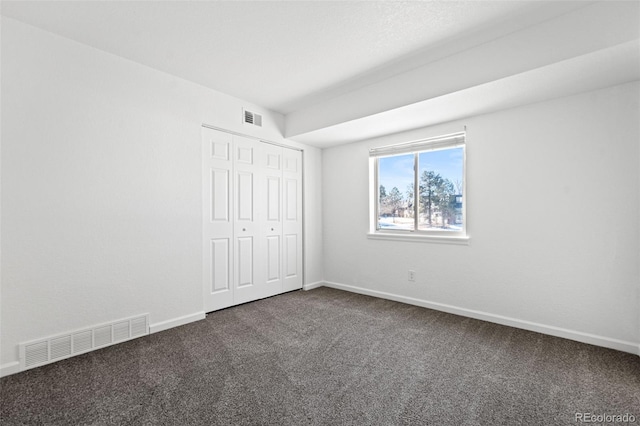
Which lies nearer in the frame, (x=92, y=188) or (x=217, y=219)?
(x=92, y=188)

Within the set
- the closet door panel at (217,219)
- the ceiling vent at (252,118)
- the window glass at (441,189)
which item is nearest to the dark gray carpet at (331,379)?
the closet door panel at (217,219)

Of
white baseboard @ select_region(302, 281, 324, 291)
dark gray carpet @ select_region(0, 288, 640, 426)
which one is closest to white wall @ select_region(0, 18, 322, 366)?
dark gray carpet @ select_region(0, 288, 640, 426)

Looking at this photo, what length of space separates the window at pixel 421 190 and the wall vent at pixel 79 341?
2984mm

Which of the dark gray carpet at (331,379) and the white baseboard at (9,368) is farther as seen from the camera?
the white baseboard at (9,368)

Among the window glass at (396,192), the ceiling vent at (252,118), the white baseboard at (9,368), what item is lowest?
the white baseboard at (9,368)

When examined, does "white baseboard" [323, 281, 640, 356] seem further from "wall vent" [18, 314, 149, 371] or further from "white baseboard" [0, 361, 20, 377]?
"white baseboard" [0, 361, 20, 377]

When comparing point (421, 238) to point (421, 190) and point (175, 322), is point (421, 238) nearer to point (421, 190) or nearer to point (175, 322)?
point (421, 190)

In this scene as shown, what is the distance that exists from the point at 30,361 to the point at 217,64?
113 inches

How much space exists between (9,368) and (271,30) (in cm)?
316

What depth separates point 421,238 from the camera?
3.79 m

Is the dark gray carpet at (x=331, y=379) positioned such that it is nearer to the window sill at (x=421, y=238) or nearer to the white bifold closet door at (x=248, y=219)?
the white bifold closet door at (x=248, y=219)

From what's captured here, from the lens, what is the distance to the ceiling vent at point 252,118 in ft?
12.5

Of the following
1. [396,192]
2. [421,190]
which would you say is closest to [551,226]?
[421,190]

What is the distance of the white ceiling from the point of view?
2.13 meters
